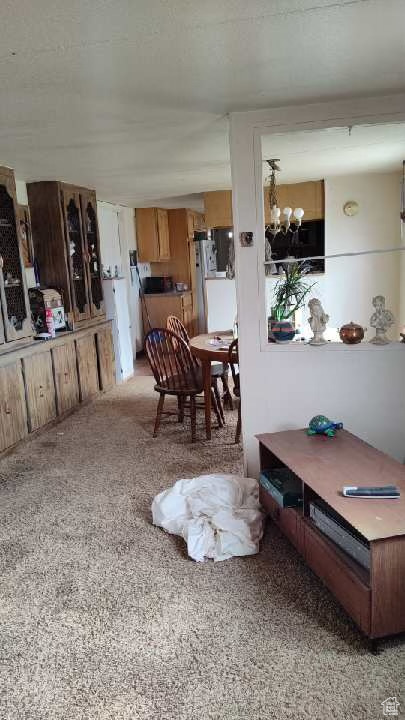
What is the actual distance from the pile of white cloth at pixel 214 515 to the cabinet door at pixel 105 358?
2805 mm

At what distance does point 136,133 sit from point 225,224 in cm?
298

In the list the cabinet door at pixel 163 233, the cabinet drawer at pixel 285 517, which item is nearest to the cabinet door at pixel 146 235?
the cabinet door at pixel 163 233

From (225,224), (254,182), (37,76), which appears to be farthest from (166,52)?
(225,224)

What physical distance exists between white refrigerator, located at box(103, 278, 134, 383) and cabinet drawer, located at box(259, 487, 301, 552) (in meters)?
3.56

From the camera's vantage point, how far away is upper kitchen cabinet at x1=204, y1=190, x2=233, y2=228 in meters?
5.97

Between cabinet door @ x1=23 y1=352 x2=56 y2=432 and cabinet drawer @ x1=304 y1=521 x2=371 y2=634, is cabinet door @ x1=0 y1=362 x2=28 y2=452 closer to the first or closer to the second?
cabinet door @ x1=23 y1=352 x2=56 y2=432

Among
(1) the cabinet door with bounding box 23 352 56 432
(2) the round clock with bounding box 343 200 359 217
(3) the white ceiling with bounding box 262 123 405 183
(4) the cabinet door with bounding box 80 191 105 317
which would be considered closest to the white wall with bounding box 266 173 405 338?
(2) the round clock with bounding box 343 200 359 217

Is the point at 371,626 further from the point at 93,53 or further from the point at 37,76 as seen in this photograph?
the point at 37,76

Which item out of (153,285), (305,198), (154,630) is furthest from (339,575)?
(153,285)

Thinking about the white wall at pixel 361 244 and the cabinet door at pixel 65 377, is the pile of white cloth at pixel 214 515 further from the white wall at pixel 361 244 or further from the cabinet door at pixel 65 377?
the white wall at pixel 361 244

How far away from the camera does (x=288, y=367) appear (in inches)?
117

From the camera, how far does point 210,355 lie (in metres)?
3.80

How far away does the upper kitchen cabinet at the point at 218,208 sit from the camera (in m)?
5.97

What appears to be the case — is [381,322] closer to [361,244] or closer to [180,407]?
[180,407]
